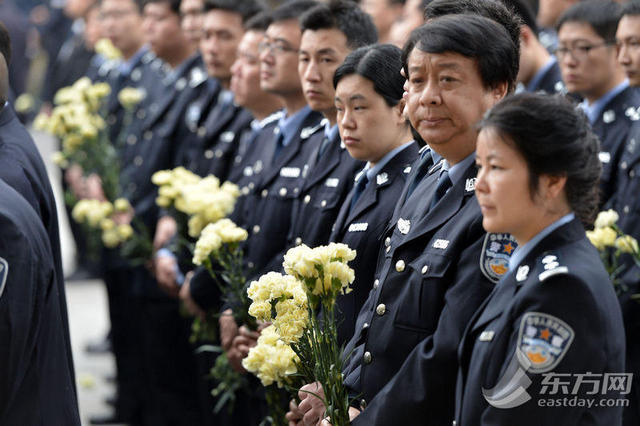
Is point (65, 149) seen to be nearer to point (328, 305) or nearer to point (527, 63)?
point (527, 63)

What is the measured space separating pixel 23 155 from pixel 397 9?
4.31m

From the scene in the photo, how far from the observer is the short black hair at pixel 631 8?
441 centimetres

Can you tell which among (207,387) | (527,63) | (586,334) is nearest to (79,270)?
(207,387)

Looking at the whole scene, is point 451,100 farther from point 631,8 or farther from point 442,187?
point 631,8

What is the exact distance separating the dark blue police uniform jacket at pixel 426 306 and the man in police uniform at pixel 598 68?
1864mm

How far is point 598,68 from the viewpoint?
4.74m

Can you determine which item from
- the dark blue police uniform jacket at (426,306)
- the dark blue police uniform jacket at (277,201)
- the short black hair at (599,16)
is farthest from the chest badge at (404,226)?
the short black hair at (599,16)

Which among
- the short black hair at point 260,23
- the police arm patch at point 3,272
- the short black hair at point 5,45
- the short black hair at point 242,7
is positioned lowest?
the police arm patch at point 3,272

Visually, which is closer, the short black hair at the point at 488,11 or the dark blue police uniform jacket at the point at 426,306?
the dark blue police uniform jacket at the point at 426,306

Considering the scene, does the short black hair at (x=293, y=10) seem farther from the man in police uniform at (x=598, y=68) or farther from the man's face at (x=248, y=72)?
the man in police uniform at (x=598, y=68)

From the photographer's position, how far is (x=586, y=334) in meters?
2.39

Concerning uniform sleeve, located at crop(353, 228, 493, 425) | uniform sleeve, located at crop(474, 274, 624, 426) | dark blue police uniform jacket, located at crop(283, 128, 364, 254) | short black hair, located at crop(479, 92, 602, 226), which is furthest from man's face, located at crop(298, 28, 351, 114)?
uniform sleeve, located at crop(474, 274, 624, 426)

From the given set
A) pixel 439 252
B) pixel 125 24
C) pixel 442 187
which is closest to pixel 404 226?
pixel 442 187

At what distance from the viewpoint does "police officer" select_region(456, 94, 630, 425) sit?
2.40m
